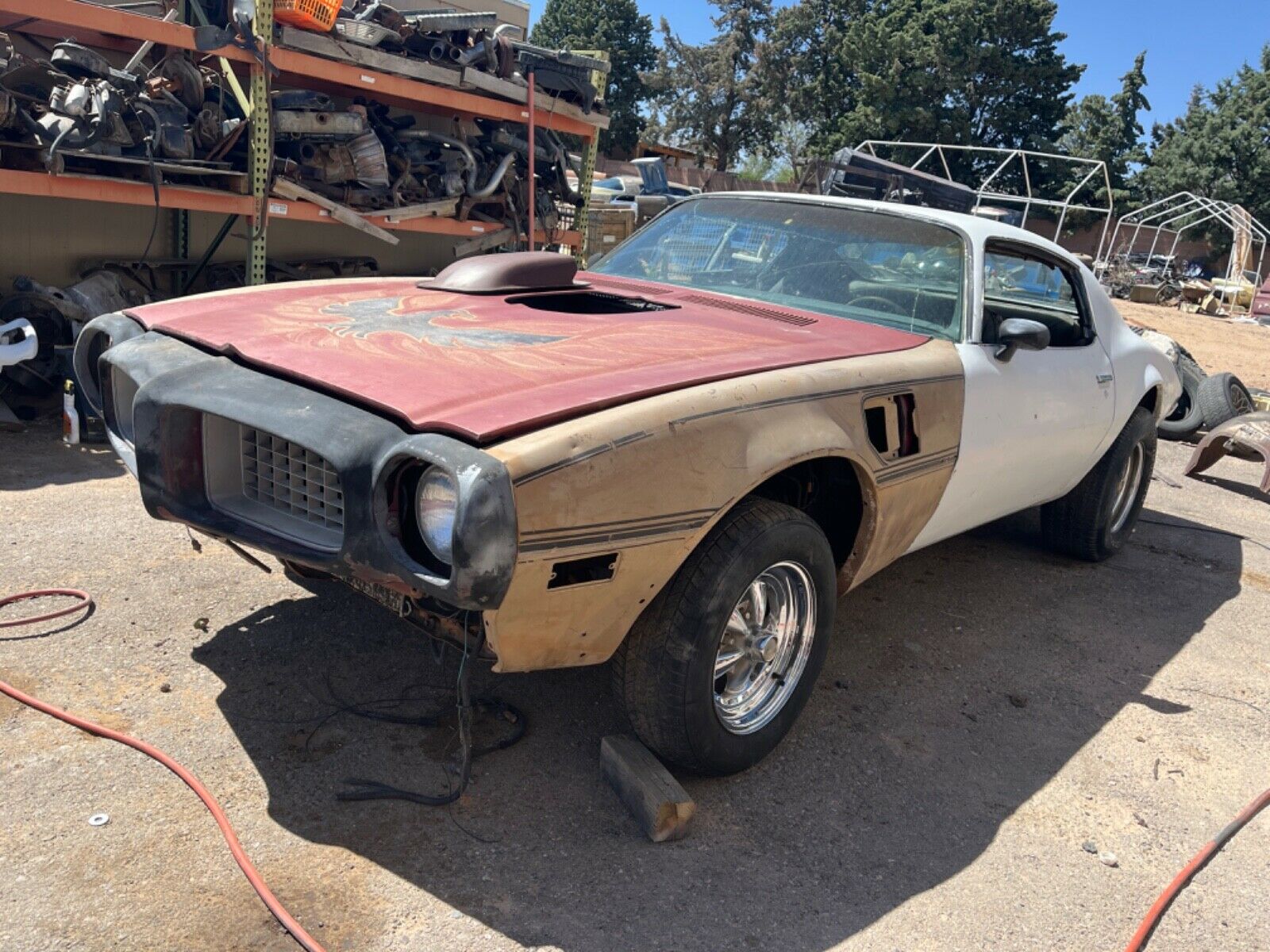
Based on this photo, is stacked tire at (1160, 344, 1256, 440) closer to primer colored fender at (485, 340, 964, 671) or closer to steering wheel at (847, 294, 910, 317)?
steering wheel at (847, 294, 910, 317)

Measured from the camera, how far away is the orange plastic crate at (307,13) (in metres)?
6.74

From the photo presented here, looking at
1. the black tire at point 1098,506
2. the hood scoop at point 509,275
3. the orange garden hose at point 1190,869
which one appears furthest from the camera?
the black tire at point 1098,506

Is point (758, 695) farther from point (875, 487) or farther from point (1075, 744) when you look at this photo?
point (1075, 744)

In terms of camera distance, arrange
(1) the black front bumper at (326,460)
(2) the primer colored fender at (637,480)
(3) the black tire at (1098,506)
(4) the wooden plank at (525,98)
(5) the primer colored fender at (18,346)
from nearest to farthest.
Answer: (1) the black front bumper at (326,460), (2) the primer colored fender at (637,480), (3) the black tire at (1098,506), (5) the primer colored fender at (18,346), (4) the wooden plank at (525,98)

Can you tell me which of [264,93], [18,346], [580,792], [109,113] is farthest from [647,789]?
[264,93]

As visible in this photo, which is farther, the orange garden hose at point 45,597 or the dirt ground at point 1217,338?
the dirt ground at point 1217,338

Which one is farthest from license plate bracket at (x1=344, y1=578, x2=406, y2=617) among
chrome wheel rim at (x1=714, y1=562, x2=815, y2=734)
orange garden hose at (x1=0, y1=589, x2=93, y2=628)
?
orange garden hose at (x1=0, y1=589, x2=93, y2=628)

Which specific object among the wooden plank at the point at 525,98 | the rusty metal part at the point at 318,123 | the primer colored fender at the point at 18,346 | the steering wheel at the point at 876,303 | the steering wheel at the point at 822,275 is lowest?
the primer colored fender at the point at 18,346

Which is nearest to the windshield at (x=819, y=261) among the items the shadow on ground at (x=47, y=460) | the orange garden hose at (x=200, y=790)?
the orange garden hose at (x=200, y=790)

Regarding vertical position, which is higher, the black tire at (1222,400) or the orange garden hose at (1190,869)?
the black tire at (1222,400)

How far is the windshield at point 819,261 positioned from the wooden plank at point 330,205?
374 centimetres

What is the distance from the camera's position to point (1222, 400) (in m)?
8.73

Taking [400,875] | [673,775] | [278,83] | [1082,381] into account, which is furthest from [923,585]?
[278,83]

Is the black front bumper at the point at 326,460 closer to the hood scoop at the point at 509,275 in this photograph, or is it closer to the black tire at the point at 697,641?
the black tire at the point at 697,641
